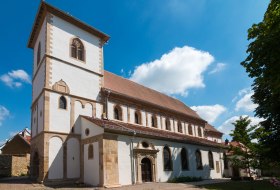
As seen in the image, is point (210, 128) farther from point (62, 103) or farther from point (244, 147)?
point (62, 103)

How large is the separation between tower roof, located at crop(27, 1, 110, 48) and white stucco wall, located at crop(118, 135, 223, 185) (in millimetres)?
11231

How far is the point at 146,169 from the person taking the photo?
69.4 ft

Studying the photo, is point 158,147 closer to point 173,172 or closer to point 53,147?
point 173,172

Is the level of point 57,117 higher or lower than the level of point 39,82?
lower

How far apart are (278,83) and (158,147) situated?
12.7 meters

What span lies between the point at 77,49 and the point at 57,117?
6872 millimetres

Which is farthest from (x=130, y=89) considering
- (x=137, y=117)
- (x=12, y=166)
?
(x=12, y=166)

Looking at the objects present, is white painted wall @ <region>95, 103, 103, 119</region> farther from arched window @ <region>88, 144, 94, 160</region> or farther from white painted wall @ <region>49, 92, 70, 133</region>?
arched window @ <region>88, 144, 94, 160</region>

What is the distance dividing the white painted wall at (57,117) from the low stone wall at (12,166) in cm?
1387

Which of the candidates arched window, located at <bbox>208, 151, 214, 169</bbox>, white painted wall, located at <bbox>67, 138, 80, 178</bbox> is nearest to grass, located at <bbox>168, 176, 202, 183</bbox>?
arched window, located at <bbox>208, 151, 214, 169</bbox>

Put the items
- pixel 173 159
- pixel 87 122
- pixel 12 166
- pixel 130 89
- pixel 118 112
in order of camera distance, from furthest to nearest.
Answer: pixel 12 166 → pixel 130 89 → pixel 118 112 → pixel 173 159 → pixel 87 122

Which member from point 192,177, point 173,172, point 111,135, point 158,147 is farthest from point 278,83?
point 192,177

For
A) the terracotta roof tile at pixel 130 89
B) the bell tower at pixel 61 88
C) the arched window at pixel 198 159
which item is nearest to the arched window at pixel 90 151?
the bell tower at pixel 61 88

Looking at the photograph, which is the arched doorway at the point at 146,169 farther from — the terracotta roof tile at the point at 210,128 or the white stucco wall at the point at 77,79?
the terracotta roof tile at the point at 210,128
